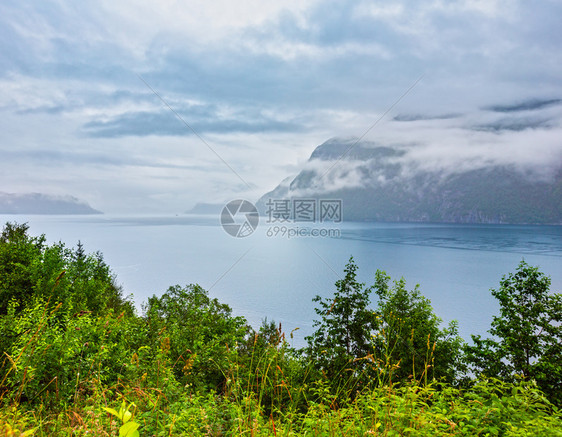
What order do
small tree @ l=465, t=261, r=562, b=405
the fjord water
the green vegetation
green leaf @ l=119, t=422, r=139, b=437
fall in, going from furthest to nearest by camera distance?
the fjord water
small tree @ l=465, t=261, r=562, b=405
the green vegetation
green leaf @ l=119, t=422, r=139, b=437

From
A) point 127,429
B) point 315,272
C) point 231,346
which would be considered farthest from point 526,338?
point 315,272

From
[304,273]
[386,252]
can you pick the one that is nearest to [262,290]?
[304,273]

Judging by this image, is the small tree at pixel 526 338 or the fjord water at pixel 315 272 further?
the fjord water at pixel 315 272

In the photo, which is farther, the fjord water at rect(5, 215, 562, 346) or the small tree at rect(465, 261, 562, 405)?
the fjord water at rect(5, 215, 562, 346)

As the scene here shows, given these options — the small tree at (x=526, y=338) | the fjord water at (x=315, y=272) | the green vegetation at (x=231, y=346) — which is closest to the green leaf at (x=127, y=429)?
the green vegetation at (x=231, y=346)

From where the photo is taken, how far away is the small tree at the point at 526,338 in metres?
17.3

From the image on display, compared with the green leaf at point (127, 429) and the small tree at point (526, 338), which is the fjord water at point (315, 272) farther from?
the green leaf at point (127, 429)

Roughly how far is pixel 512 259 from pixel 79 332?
136m

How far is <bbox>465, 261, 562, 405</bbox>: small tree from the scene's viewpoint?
17.3m

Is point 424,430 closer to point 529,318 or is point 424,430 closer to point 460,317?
point 529,318

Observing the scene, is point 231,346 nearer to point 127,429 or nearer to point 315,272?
point 127,429

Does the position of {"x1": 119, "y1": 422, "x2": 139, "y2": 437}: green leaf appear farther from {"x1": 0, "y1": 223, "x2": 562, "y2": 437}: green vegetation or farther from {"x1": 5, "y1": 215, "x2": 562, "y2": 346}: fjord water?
{"x1": 5, "y1": 215, "x2": 562, "y2": 346}: fjord water

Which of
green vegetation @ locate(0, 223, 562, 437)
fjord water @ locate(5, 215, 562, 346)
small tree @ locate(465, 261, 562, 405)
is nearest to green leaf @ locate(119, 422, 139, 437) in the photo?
green vegetation @ locate(0, 223, 562, 437)

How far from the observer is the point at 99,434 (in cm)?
261
